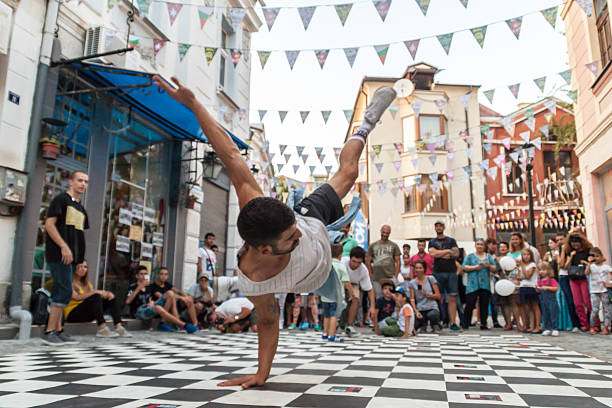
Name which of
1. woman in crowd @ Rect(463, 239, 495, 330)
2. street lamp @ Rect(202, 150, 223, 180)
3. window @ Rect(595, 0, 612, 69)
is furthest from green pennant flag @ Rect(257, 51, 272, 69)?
window @ Rect(595, 0, 612, 69)

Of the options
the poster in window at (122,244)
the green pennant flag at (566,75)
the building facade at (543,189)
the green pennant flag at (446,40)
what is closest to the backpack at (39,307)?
the poster in window at (122,244)

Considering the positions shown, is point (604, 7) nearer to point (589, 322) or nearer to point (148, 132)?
point (589, 322)

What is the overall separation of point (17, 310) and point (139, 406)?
341 centimetres

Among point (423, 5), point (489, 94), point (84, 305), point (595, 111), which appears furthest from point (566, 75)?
point (84, 305)

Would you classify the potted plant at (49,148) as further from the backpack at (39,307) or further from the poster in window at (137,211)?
the poster in window at (137,211)

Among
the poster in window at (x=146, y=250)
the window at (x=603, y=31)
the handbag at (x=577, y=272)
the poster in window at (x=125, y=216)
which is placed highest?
the window at (x=603, y=31)

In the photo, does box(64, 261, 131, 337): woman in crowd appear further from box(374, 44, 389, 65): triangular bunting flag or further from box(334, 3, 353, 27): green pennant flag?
box(374, 44, 389, 65): triangular bunting flag

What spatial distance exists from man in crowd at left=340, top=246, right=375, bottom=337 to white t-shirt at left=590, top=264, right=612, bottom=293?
324 centimetres

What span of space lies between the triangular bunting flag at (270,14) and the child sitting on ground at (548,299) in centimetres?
516

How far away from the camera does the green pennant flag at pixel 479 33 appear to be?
215 inches

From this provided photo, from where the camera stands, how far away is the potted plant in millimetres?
4742

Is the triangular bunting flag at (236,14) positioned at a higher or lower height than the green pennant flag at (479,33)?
higher

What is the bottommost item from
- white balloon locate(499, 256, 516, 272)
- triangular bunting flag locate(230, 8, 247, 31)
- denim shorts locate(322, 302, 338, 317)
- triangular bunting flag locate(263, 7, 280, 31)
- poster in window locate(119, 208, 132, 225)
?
denim shorts locate(322, 302, 338, 317)

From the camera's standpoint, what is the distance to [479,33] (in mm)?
5508
